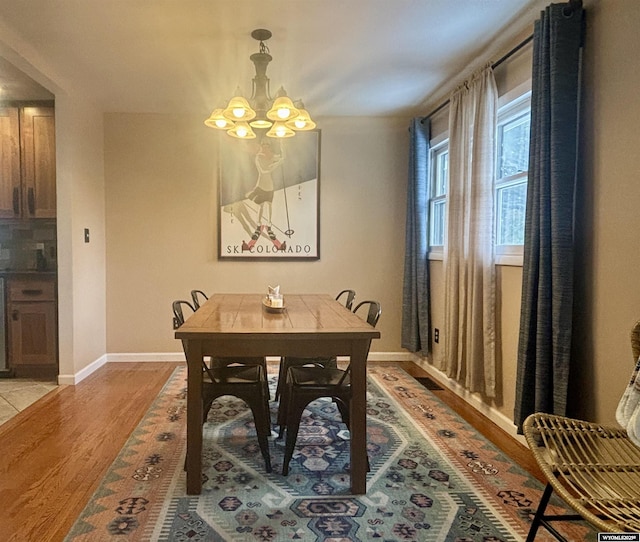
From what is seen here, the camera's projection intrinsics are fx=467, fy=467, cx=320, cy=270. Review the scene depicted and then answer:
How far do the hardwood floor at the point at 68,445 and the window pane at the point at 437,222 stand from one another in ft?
4.41

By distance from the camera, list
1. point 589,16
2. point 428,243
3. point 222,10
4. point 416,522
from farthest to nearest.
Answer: point 428,243 → point 222,10 → point 589,16 → point 416,522

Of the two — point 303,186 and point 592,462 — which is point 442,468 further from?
point 303,186

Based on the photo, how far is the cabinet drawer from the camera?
3867 mm

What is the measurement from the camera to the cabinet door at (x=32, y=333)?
389 cm

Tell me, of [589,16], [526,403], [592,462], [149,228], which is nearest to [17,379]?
[149,228]

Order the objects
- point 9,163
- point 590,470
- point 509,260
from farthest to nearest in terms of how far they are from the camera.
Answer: point 9,163 < point 509,260 < point 590,470

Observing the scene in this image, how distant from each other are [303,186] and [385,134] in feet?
3.11

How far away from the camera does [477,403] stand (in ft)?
10.6

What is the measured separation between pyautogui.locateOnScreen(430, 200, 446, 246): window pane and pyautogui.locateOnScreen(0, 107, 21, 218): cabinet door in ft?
11.7

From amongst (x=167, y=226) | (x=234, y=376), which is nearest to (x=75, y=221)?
(x=167, y=226)

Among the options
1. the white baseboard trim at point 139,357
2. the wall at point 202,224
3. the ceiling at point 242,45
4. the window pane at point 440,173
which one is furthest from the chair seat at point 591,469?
the white baseboard trim at point 139,357

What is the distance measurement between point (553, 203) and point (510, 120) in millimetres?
976

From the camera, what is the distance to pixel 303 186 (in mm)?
4480

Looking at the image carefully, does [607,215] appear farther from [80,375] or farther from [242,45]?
[80,375]
